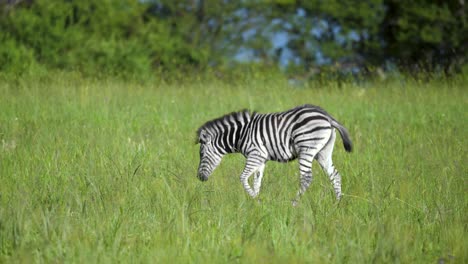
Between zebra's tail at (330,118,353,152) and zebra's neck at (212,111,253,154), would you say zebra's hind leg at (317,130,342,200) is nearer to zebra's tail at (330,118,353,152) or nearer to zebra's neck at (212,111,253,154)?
zebra's tail at (330,118,353,152)

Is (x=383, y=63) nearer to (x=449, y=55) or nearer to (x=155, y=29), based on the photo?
(x=449, y=55)

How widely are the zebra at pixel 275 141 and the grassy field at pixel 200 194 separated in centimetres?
20

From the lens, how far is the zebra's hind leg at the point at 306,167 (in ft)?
20.1

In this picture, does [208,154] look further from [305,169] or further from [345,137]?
[345,137]

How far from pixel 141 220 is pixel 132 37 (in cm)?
1895

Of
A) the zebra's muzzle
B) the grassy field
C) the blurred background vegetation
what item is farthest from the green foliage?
the zebra's muzzle

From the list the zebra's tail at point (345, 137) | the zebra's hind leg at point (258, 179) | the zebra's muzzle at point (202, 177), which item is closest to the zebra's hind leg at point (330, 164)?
the zebra's tail at point (345, 137)

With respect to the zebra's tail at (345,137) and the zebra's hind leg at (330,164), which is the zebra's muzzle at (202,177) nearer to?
the zebra's hind leg at (330,164)

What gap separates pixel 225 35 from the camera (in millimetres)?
26469

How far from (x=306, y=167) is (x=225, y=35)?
2080 cm

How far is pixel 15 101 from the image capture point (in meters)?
11.8

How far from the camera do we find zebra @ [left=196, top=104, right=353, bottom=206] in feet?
20.4

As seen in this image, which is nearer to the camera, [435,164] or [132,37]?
[435,164]

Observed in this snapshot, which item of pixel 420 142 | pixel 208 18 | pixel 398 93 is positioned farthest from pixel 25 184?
pixel 208 18
